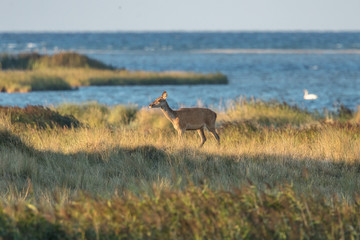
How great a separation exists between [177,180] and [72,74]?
28684 millimetres

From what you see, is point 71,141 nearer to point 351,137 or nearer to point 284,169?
point 284,169

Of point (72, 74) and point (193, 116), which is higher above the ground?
point (193, 116)

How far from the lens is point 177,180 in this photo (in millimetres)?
8172

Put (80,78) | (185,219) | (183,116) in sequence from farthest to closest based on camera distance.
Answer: (80,78) < (183,116) < (185,219)

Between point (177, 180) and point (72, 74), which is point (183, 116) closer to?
point (177, 180)

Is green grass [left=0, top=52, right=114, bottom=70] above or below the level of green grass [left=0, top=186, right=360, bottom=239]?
below

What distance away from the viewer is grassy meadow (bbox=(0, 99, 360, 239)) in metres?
5.54

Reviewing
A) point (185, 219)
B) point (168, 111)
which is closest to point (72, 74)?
point (168, 111)

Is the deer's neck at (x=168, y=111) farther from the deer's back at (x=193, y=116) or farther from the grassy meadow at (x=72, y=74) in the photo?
the grassy meadow at (x=72, y=74)

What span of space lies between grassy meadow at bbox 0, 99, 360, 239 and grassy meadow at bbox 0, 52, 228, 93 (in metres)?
14.1

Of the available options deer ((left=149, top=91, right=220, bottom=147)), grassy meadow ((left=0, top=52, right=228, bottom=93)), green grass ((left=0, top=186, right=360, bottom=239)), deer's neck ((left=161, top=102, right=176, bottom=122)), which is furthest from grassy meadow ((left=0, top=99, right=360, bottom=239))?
grassy meadow ((left=0, top=52, right=228, bottom=93))

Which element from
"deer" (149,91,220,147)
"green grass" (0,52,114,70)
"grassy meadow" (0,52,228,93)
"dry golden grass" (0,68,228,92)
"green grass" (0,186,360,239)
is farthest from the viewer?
"green grass" (0,52,114,70)

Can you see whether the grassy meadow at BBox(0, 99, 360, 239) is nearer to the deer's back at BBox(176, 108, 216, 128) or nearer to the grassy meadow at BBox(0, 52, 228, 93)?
the deer's back at BBox(176, 108, 216, 128)

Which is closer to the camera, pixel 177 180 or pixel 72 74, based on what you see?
pixel 177 180
